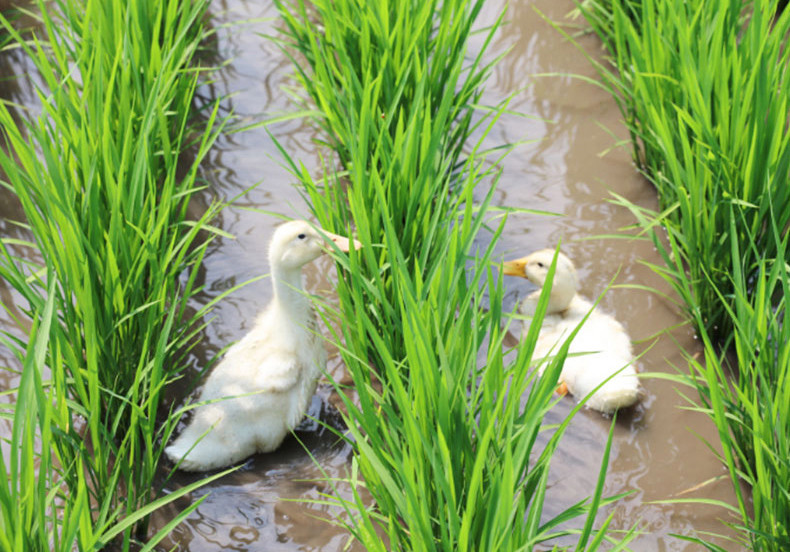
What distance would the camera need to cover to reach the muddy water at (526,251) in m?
2.61

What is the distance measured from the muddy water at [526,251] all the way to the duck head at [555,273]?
0.23 m

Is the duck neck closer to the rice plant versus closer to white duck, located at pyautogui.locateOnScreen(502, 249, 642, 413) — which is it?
white duck, located at pyautogui.locateOnScreen(502, 249, 642, 413)

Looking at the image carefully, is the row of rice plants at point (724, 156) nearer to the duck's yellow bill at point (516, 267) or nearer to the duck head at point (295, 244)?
the duck's yellow bill at point (516, 267)

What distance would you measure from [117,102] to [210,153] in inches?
39.2

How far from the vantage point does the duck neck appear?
9.45 ft

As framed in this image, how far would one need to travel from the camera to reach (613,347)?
2971 mm

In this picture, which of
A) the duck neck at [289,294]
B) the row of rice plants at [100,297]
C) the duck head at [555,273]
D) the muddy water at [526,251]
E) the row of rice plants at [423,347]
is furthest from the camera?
the duck head at [555,273]

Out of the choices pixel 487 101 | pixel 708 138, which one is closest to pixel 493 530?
pixel 708 138

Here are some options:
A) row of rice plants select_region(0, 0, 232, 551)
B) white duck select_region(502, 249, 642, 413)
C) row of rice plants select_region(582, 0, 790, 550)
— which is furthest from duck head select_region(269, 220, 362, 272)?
row of rice plants select_region(582, 0, 790, 550)

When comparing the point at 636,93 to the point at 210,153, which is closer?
the point at 636,93

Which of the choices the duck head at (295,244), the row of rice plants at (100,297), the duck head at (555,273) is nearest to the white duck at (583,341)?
the duck head at (555,273)

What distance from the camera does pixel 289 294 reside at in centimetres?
289

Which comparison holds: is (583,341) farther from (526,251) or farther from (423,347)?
(423,347)

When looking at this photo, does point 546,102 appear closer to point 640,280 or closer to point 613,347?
point 640,280
